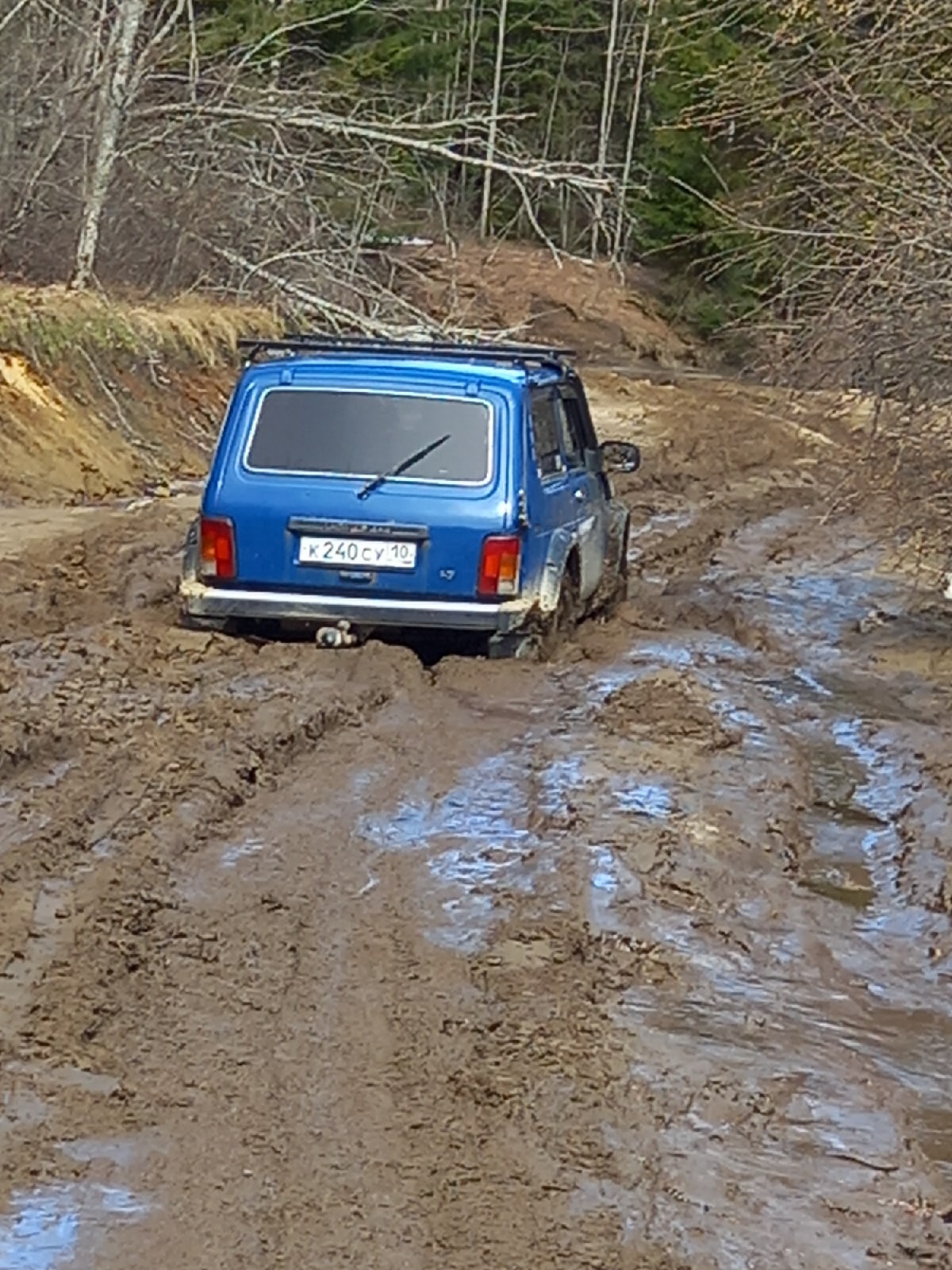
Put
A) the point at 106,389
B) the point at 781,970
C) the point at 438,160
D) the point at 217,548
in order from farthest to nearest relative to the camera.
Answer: the point at 438,160
the point at 106,389
the point at 217,548
the point at 781,970

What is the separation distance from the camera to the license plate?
35.1 feet

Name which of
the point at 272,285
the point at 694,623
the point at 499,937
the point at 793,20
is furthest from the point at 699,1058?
the point at 272,285

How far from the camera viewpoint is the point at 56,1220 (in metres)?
4.43

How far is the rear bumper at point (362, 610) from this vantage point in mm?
10742

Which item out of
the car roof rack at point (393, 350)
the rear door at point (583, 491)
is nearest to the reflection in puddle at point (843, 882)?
the rear door at point (583, 491)

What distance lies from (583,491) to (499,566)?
1.68m

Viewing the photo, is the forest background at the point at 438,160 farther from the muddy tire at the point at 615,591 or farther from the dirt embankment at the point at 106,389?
the muddy tire at the point at 615,591

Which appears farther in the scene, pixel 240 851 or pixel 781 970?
pixel 240 851

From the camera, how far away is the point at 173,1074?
17.2ft

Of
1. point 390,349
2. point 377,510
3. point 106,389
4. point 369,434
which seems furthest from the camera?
point 106,389

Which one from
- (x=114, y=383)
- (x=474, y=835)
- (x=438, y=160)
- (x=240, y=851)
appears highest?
(x=240, y=851)

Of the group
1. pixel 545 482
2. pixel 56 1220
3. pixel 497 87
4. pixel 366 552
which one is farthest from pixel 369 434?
pixel 497 87

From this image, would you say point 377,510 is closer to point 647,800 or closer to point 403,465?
point 403,465

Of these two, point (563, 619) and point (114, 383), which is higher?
point (563, 619)
